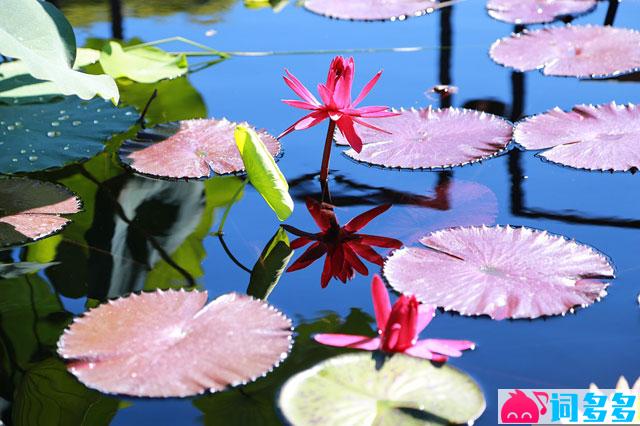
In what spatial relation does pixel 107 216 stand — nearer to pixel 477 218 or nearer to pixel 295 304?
pixel 295 304

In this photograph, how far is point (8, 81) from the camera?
2.23 meters

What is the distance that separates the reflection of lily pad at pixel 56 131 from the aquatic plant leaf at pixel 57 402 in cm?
73

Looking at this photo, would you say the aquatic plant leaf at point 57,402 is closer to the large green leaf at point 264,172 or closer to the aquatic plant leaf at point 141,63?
the large green leaf at point 264,172

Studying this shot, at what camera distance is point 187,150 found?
6.37 ft

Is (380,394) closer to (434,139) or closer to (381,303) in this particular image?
(381,303)

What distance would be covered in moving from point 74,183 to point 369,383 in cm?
95

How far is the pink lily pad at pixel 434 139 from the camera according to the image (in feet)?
6.19

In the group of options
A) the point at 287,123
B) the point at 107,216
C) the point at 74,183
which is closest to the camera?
the point at 107,216

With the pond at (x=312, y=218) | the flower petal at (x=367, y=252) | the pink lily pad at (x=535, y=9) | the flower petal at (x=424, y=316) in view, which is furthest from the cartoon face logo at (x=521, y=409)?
the pink lily pad at (x=535, y=9)

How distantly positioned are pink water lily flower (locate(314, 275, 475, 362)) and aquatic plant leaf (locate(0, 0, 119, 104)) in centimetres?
70

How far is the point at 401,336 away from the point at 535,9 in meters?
1.92

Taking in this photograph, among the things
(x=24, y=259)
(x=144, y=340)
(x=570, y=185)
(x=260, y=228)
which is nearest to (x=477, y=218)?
(x=570, y=185)

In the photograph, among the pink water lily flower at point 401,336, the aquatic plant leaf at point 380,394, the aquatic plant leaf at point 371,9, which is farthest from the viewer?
the aquatic plant leaf at point 371,9

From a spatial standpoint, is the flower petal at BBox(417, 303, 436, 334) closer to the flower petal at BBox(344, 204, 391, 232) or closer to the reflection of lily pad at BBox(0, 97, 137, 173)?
the flower petal at BBox(344, 204, 391, 232)
